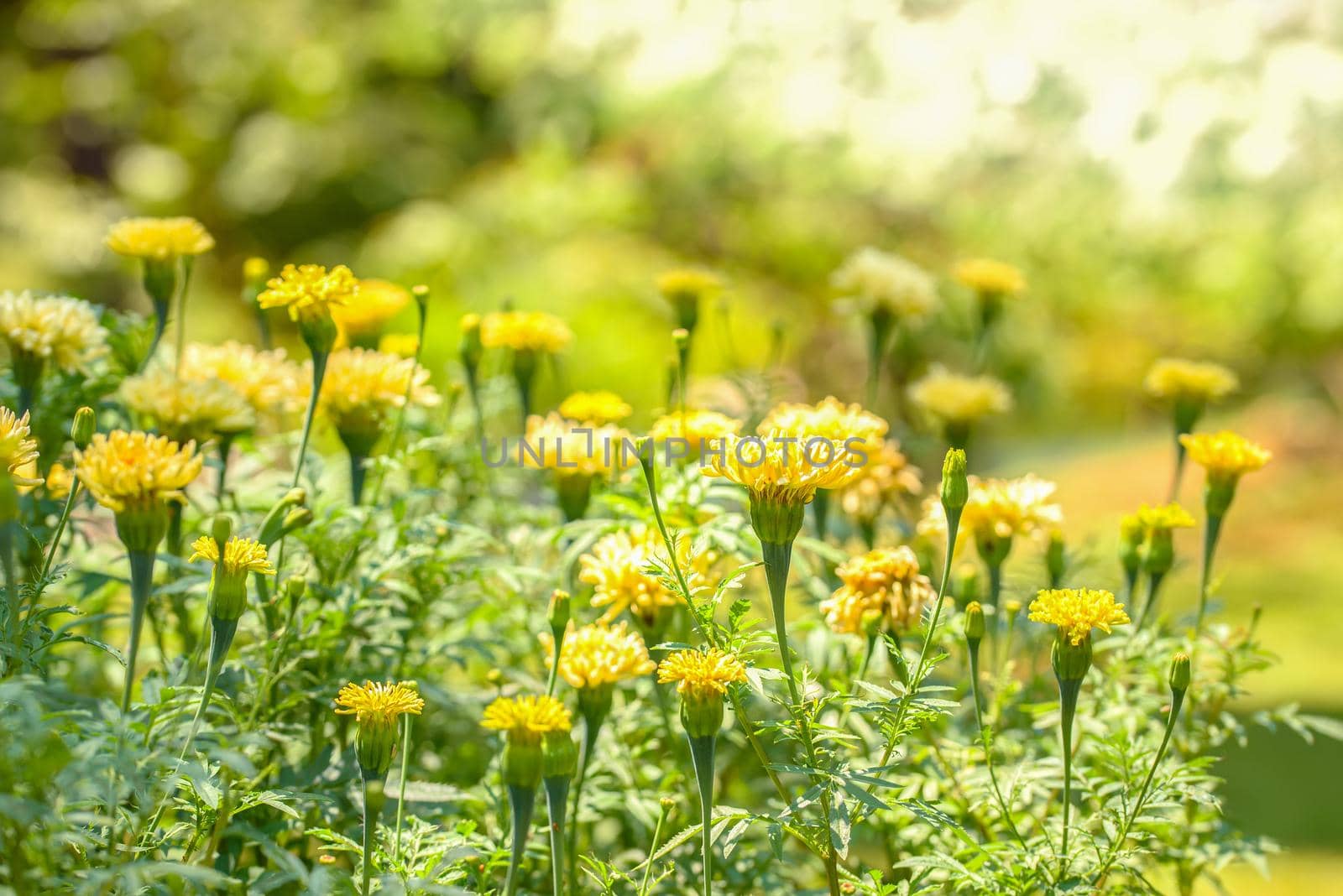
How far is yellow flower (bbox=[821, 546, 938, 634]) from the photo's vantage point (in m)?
0.94

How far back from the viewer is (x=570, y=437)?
1.10 metres

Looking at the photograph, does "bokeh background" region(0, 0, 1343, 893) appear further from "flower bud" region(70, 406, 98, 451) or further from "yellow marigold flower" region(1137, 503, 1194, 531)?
"flower bud" region(70, 406, 98, 451)

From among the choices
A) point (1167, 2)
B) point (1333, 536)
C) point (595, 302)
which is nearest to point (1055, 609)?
point (1167, 2)

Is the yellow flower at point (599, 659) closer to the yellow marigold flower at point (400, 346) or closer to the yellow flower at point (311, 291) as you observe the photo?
the yellow flower at point (311, 291)

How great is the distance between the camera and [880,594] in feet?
3.07

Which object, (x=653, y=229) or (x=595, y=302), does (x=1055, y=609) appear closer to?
(x=595, y=302)

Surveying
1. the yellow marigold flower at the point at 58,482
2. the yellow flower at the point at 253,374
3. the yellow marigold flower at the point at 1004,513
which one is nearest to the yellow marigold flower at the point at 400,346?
the yellow flower at the point at 253,374

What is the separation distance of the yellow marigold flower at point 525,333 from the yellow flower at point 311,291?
0.27 metres

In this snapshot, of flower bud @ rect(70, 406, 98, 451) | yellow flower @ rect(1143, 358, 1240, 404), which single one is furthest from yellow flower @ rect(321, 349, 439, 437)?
yellow flower @ rect(1143, 358, 1240, 404)

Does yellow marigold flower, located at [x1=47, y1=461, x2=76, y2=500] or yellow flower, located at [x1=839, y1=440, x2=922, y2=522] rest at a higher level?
yellow flower, located at [x1=839, y1=440, x2=922, y2=522]

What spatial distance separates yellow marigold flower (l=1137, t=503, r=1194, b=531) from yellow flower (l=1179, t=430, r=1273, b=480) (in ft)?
0.18

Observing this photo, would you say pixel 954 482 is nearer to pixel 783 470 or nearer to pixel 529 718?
pixel 783 470

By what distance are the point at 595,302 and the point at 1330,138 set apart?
2.25 m

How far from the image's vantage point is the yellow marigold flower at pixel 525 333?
122 cm
